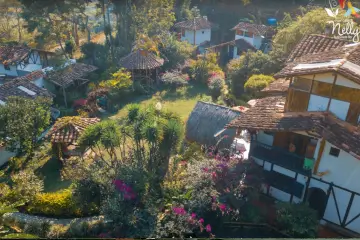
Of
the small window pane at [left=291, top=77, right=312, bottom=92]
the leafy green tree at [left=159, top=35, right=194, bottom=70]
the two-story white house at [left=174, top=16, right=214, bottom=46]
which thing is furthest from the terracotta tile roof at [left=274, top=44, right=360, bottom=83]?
the two-story white house at [left=174, top=16, right=214, bottom=46]

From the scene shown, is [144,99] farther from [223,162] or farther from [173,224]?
[173,224]

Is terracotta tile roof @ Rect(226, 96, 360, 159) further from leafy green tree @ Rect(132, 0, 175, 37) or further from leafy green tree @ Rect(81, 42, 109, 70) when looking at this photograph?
leafy green tree @ Rect(132, 0, 175, 37)

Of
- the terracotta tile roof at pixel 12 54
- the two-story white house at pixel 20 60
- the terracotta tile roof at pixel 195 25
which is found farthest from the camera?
the terracotta tile roof at pixel 195 25

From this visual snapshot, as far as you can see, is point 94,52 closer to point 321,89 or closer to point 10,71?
point 10,71

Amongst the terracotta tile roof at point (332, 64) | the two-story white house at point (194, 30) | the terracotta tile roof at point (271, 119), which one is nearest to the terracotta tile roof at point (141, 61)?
the two-story white house at point (194, 30)

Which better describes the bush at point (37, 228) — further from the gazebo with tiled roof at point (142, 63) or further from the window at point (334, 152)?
the gazebo with tiled roof at point (142, 63)

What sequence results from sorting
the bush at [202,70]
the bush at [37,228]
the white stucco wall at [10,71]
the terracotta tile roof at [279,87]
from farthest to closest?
the white stucco wall at [10,71]
the bush at [202,70]
the terracotta tile roof at [279,87]
the bush at [37,228]

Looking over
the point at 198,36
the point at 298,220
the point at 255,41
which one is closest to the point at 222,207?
the point at 298,220

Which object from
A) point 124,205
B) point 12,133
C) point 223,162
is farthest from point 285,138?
point 12,133
